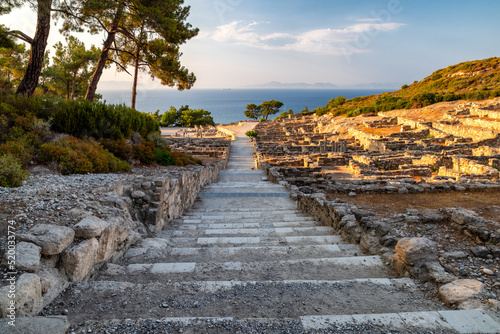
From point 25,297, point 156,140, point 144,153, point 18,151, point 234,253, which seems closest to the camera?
point 25,297

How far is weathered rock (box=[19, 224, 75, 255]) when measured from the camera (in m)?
3.21

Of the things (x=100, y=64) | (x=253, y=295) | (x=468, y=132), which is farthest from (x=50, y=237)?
(x=468, y=132)

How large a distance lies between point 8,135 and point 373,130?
1270 inches

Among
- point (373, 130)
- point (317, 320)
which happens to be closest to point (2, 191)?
point (317, 320)

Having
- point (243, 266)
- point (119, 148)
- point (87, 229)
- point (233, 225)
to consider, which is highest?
point (119, 148)

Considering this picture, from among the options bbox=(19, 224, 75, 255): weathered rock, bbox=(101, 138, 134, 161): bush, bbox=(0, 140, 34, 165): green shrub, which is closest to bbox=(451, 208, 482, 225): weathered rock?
bbox=(19, 224, 75, 255): weathered rock

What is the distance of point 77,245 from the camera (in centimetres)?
356

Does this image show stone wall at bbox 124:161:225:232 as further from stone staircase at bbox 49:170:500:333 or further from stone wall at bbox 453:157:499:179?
stone wall at bbox 453:157:499:179

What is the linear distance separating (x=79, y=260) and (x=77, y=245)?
0.75 ft

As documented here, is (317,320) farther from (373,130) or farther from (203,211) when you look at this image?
(373,130)

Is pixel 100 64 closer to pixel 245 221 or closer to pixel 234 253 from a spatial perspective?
pixel 245 221

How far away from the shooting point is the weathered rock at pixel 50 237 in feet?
10.5

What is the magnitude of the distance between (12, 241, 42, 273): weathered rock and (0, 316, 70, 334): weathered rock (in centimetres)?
66

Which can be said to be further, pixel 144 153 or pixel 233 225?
pixel 144 153
